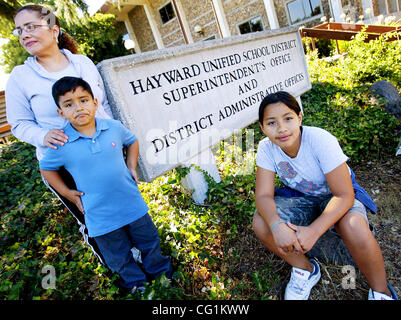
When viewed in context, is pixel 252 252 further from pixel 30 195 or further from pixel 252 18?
Answer: pixel 252 18

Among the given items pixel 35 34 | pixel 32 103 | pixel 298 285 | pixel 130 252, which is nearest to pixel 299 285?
pixel 298 285

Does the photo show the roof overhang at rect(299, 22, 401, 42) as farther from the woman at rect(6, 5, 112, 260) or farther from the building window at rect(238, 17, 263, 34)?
the building window at rect(238, 17, 263, 34)

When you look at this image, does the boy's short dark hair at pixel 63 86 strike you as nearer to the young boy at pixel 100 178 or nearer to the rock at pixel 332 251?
the young boy at pixel 100 178

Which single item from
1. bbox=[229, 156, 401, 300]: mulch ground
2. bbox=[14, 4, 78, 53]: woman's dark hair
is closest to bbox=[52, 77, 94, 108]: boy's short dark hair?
bbox=[14, 4, 78, 53]: woman's dark hair

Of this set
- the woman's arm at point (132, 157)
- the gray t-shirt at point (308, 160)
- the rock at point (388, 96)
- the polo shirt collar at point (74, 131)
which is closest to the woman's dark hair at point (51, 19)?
the polo shirt collar at point (74, 131)

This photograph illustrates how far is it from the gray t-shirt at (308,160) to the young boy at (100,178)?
94 cm

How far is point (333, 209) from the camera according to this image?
1448 mm

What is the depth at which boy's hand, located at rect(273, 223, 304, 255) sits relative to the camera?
1.42 meters

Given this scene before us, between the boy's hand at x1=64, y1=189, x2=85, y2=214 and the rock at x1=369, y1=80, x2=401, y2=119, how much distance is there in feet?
12.8

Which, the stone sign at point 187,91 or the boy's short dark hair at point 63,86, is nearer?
the boy's short dark hair at point 63,86

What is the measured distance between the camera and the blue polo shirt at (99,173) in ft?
4.89

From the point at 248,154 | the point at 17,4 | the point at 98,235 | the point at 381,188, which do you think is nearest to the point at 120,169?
the point at 98,235

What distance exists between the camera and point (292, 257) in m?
1.62

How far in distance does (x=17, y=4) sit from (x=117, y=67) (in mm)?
7859
